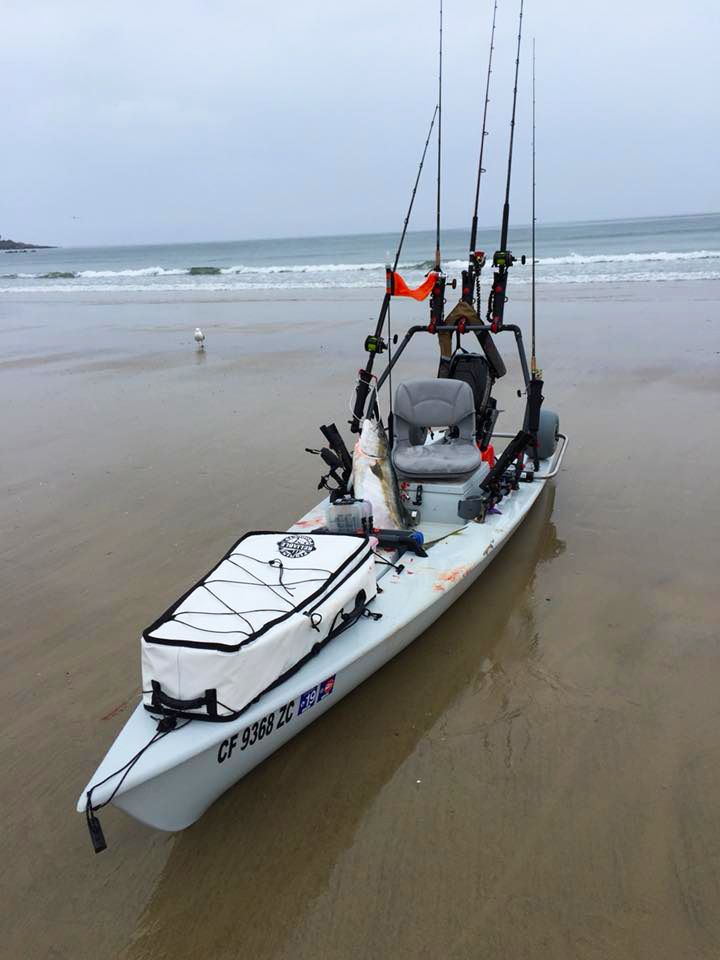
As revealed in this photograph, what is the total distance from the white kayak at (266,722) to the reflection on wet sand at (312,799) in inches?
7.4

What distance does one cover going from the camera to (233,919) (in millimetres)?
2785

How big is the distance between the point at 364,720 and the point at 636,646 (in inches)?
72.5

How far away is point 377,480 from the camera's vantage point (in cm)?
505

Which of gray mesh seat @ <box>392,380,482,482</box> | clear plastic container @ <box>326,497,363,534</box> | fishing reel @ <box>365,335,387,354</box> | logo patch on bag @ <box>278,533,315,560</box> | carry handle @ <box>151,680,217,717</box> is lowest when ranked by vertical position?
carry handle @ <box>151,680,217,717</box>

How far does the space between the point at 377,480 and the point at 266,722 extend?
2296 mm

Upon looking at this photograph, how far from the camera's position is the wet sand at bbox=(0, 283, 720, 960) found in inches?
109

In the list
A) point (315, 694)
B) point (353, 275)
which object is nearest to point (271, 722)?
point (315, 694)

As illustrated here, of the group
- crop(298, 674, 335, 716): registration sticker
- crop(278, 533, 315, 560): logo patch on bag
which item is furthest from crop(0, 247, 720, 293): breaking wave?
crop(298, 674, 335, 716): registration sticker

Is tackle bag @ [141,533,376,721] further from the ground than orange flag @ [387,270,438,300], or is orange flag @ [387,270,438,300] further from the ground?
orange flag @ [387,270,438,300]

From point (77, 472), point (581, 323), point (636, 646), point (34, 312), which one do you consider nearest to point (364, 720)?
point (636, 646)

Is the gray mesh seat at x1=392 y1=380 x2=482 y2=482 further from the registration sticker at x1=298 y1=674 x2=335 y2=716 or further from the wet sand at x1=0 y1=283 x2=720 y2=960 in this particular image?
the registration sticker at x1=298 y1=674 x2=335 y2=716

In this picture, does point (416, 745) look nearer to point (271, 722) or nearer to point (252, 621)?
point (271, 722)

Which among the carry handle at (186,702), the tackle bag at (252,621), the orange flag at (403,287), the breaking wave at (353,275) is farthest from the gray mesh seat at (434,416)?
the breaking wave at (353,275)

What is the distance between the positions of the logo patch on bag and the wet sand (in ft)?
2.98
